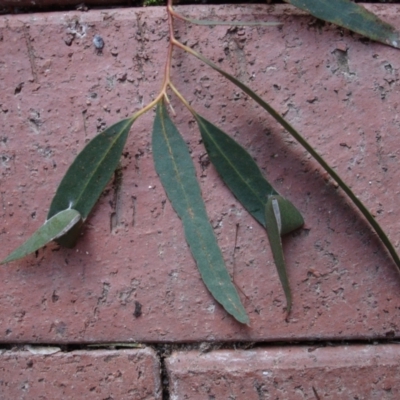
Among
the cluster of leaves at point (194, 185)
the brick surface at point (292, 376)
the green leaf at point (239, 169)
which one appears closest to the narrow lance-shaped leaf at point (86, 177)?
the cluster of leaves at point (194, 185)

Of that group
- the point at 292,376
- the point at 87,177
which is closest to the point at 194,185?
the point at 87,177

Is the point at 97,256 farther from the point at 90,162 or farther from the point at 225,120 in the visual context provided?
the point at 225,120

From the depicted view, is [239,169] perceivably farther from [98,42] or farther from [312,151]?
[98,42]

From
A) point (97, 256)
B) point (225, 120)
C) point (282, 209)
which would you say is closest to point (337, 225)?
point (282, 209)

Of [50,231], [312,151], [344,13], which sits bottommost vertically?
[50,231]

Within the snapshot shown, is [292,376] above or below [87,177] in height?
below

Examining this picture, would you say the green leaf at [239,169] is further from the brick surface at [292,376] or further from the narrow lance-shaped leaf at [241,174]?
the brick surface at [292,376]

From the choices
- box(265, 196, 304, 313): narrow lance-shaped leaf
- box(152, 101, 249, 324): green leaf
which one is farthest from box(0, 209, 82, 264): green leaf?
box(265, 196, 304, 313): narrow lance-shaped leaf
